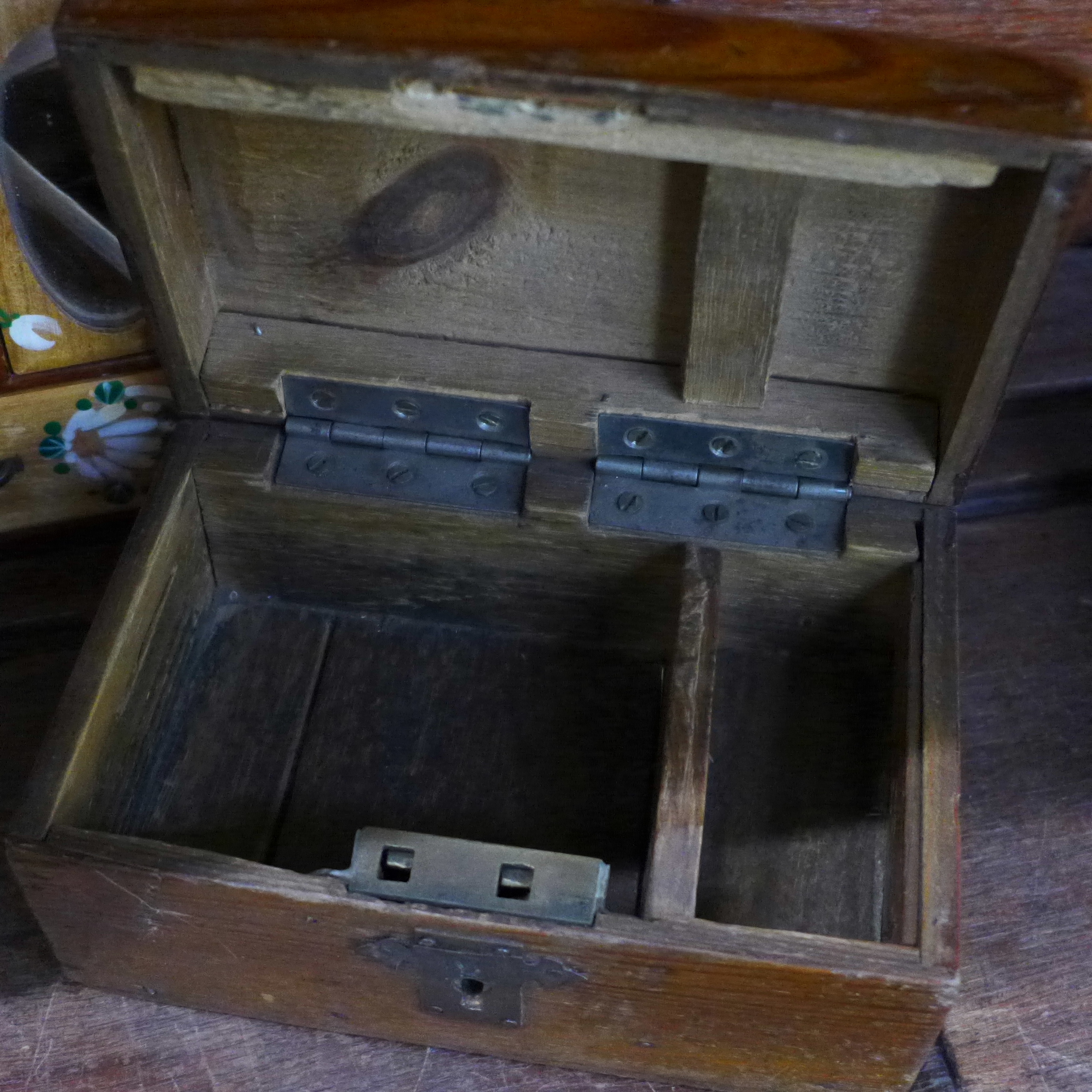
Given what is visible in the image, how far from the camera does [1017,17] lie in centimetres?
78

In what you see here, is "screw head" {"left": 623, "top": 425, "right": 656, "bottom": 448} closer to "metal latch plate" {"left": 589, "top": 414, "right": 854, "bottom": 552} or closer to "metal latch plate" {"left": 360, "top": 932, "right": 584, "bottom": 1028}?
"metal latch plate" {"left": 589, "top": 414, "right": 854, "bottom": 552}

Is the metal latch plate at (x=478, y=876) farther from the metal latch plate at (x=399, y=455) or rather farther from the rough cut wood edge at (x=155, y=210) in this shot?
the rough cut wood edge at (x=155, y=210)

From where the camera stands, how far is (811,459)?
3.15 ft

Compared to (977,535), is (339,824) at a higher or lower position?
lower

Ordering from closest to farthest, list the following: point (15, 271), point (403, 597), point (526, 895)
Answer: point (526, 895) < point (15, 271) < point (403, 597)

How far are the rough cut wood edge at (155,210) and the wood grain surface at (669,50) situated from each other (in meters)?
0.06

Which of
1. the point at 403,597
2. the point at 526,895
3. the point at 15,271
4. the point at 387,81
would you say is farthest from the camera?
the point at 403,597

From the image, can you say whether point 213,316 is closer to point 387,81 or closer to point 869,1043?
point 387,81

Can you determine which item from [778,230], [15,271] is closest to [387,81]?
[778,230]

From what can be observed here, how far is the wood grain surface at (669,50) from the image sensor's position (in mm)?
688

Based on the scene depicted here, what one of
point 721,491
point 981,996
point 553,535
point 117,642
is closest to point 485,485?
point 553,535

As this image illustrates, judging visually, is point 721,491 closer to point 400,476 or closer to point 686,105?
point 400,476

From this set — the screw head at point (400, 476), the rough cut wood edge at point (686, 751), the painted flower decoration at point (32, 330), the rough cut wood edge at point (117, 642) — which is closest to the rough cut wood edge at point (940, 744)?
the rough cut wood edge at point (686, 751)

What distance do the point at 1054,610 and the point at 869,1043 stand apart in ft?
1.60
